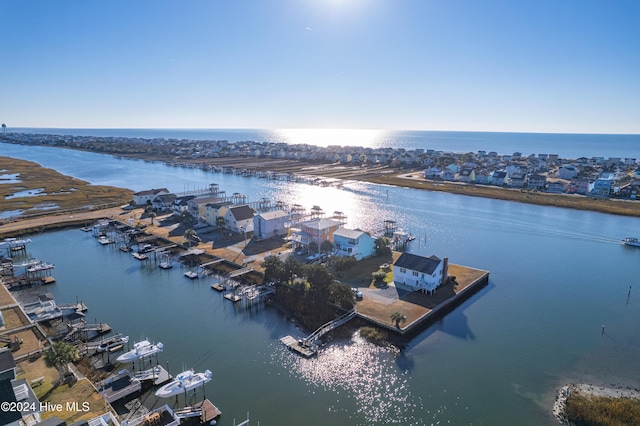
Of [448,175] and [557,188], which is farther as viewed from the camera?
[448,175]

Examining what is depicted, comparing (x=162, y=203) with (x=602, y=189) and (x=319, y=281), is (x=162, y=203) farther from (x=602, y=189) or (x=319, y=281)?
(x=602, y=189)

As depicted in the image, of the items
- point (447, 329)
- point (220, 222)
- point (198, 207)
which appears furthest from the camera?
point (198, 207)

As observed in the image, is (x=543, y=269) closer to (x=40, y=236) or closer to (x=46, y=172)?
(x=40, y=236)

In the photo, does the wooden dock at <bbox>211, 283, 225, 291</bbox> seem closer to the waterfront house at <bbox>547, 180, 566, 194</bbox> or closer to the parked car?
the parked car

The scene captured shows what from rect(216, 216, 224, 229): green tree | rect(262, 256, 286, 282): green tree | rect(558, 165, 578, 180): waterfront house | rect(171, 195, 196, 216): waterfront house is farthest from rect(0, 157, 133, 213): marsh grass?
rect(558, 165, 578, 180): waterfront house

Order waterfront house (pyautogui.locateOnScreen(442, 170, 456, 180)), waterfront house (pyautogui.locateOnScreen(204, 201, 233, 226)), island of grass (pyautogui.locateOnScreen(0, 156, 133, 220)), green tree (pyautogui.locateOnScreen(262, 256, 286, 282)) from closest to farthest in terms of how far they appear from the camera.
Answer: green tree (pyautogui.locateOnScreen(262, 256, 286, 282)) → waterfront house (pyautogui.locateOnScreen(204, 201, 233, 226)) → island of grass (pyautogui.locateOnScreen(0, 156, 133, 220)) → waterfront house (pyautogui.locateOnScreen(442, 170, 456, 180))

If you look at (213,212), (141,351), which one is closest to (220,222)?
(213,212)

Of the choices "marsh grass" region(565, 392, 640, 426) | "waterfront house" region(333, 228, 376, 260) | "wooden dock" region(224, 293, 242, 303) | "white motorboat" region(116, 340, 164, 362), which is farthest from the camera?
"waterfront house" region(333, 228, 376, 260)

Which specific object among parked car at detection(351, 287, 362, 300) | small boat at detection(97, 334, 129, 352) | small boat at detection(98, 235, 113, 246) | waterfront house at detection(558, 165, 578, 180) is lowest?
small boat at detection(97, 334, 129, 352)
